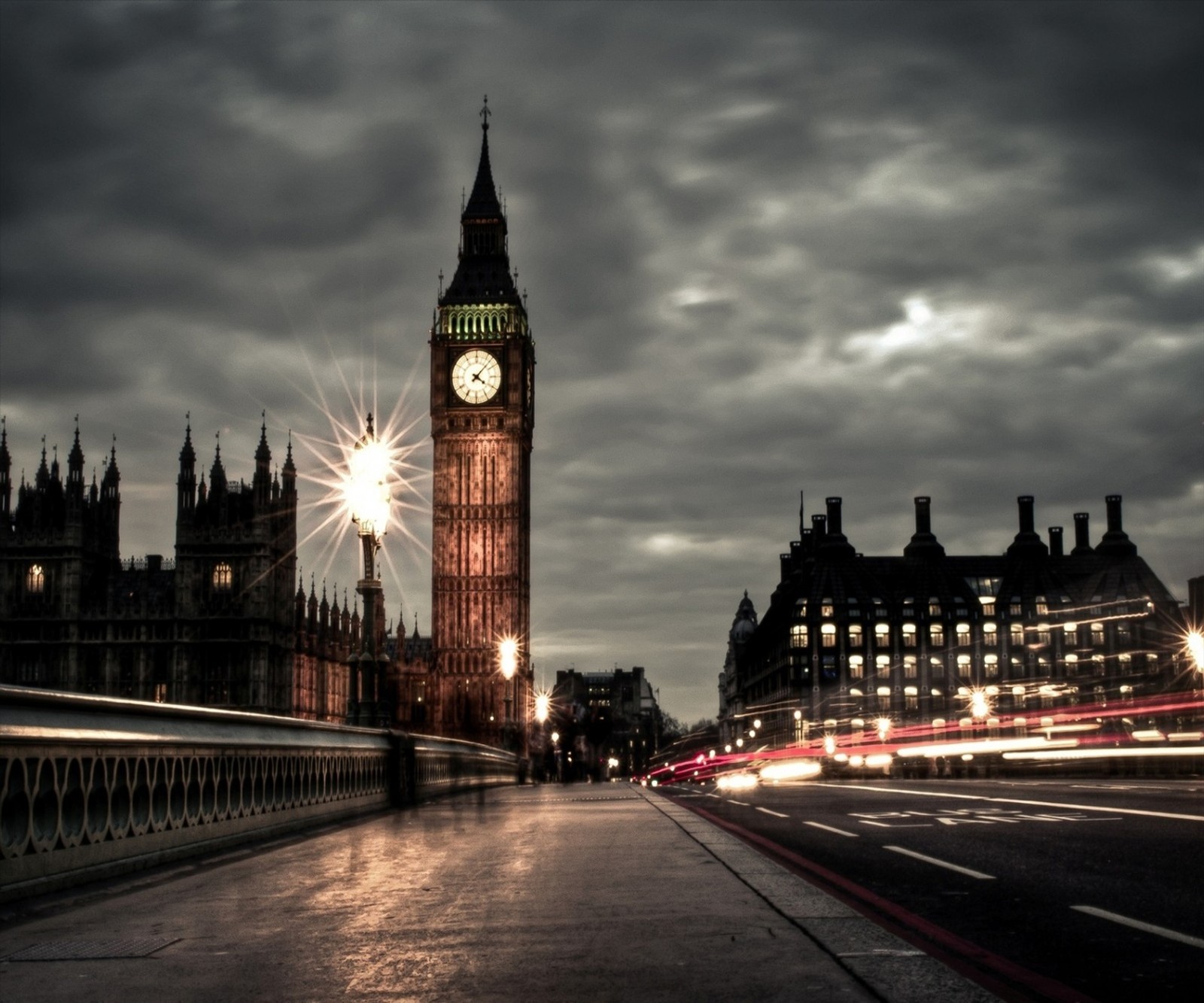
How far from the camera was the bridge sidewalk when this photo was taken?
247 inches

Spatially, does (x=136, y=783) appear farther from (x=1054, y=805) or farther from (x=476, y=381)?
(x=476, y=381)

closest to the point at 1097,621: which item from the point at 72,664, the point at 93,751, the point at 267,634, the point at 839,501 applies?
the point at 839,501

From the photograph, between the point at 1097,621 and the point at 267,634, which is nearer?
the point at 267,634

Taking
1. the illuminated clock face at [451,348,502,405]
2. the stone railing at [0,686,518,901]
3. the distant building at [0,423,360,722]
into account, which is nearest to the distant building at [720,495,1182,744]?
the illuminated clock face at [451,348,502,405]

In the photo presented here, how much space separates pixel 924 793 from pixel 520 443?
104 metres

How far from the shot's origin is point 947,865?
12.2m

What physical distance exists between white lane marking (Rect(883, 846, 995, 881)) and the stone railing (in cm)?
668

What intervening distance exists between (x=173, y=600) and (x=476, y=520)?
3329 cm

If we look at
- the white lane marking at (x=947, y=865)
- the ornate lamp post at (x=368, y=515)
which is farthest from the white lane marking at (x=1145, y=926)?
the ornate lamp post at (x=368, y=515)

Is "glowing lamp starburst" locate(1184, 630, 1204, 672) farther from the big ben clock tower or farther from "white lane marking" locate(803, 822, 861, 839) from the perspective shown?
the big ben clock tower

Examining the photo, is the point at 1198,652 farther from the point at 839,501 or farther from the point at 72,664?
the point at 839,501

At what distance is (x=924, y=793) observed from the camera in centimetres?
2877

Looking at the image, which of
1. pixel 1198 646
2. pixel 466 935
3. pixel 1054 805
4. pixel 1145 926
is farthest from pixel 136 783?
pixel 1198 646

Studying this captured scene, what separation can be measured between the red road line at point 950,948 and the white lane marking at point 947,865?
1.00m
